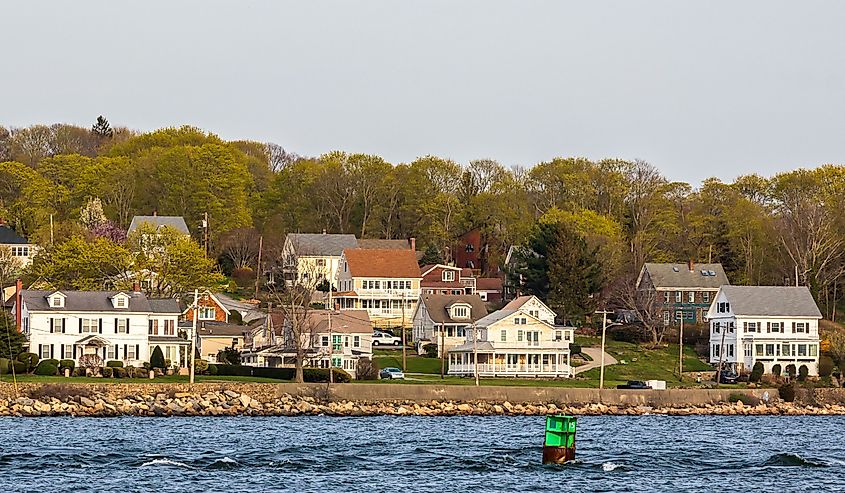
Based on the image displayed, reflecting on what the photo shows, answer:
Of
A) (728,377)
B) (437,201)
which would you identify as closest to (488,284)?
(437,201)

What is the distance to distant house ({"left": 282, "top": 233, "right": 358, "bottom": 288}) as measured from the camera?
11162cm

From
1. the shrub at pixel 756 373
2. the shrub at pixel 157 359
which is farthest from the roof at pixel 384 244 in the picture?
the shrub at pixel 157 359

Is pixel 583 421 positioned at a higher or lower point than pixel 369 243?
lower

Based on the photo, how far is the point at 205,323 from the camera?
9338 centimetres

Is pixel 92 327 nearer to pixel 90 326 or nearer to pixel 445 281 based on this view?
pixel 90 326

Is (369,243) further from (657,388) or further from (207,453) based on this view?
(207,453)

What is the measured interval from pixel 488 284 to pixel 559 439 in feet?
230

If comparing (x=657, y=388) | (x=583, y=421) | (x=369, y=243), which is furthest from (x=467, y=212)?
(x=583, y=421)

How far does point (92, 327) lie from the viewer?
82.1 metres

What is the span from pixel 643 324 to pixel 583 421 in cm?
3268

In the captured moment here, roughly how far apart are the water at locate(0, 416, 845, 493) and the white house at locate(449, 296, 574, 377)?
→ 21.5 meters

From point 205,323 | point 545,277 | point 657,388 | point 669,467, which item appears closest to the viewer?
point 669,467

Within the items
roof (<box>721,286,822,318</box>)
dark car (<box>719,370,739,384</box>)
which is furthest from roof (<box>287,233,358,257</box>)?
dark car (<box>719,370,739,384</box>)

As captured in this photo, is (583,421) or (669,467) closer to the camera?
(669,467)
